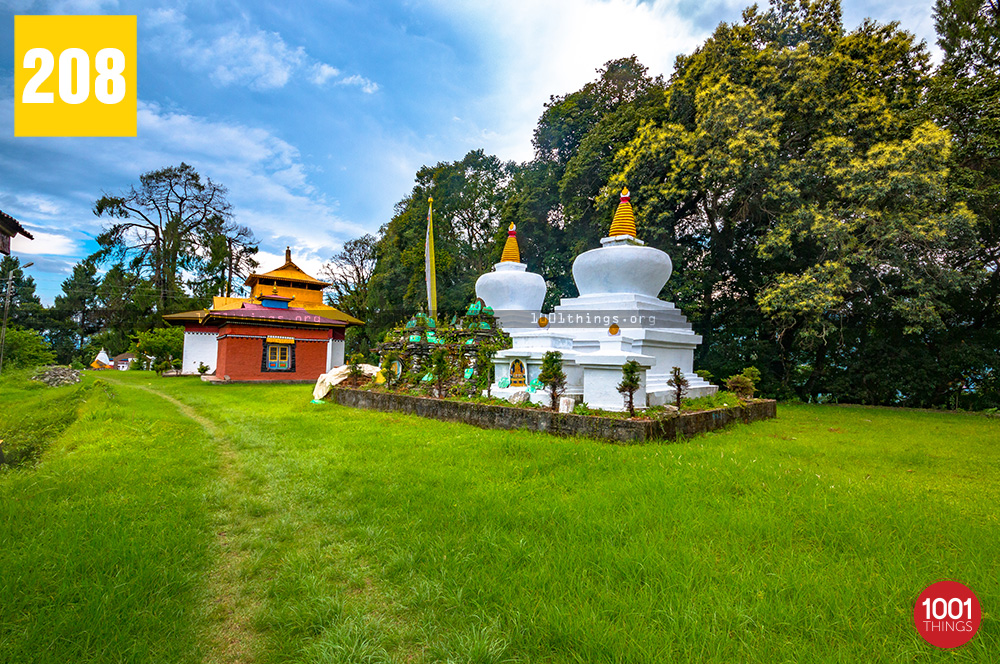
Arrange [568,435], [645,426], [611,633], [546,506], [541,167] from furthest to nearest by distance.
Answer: [541,167] → [568,435] → [645,426] → [546,506] → [611,633]

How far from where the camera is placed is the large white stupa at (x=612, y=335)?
7.52 meters

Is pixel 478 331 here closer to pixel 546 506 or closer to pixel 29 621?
pixel 546 506

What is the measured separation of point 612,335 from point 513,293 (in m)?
4.07

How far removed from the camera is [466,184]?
2241 cm

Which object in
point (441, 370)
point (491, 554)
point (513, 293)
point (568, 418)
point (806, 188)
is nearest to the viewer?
point (491, 554)

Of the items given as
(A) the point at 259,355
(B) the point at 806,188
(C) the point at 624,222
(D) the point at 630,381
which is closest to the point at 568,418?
(D) the point at 630,381

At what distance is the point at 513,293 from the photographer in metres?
11.7

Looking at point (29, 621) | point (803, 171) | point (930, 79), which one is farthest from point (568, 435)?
point (930, 79)

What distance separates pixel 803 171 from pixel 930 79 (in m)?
4.57

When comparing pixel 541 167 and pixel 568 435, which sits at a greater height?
pixel 541 167

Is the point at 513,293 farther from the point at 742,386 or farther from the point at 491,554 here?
the point at 491,554

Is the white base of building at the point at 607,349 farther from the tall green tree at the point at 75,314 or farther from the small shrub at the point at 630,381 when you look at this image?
the tall green tree at the point at 75,314

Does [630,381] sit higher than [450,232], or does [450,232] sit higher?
[450,232]

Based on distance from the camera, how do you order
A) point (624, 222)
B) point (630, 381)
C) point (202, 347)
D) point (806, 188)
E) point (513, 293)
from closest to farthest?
point (630, 381) → point (624, 222) → point (806, 188) → point (513, 293) → point (202, 347)
